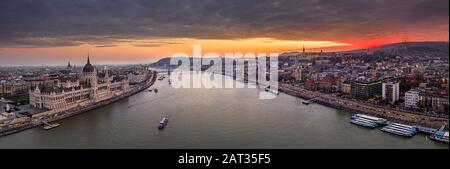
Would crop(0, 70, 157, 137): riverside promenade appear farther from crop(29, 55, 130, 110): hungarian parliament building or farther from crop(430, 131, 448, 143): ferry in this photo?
crop(430, 131, 448, 143): ferry

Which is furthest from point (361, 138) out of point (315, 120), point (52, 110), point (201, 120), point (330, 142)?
point (52, 110)

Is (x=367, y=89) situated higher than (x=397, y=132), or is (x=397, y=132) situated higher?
(x=367, y=89)

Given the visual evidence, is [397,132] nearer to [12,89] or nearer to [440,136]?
[440,136]

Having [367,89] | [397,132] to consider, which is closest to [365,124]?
[397,132]

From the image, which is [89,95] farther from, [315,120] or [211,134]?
[315,120]

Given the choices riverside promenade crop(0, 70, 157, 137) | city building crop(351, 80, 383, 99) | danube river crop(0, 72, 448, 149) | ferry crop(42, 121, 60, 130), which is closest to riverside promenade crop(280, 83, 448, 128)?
danube river crop(0, 72, 448, 149)
